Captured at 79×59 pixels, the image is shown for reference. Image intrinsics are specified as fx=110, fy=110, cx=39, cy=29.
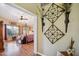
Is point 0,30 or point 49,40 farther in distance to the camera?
point 49,40

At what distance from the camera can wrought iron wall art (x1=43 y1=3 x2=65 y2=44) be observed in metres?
1.40

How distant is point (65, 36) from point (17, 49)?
2.04 feet

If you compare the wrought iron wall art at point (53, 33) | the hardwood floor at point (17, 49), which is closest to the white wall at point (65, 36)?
the wrought iron wall art at point (53, 33)

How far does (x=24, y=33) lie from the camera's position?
137cm

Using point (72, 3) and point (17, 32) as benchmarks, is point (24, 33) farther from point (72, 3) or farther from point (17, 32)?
point (72, 3)

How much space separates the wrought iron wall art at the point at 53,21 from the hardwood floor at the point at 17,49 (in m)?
0.26

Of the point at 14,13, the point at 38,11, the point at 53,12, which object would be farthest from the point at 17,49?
the point at 53,12

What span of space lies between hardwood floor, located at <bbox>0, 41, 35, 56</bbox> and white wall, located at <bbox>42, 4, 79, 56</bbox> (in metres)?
0.18

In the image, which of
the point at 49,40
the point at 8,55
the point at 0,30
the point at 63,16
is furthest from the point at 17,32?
the point at 63,16

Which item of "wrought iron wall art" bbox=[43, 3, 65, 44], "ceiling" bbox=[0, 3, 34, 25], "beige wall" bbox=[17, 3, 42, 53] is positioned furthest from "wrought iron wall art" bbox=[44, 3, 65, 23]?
"ceiling" bbox=[0, 3, 34, 25]

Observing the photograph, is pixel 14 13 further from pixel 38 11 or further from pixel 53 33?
pixel 53 33

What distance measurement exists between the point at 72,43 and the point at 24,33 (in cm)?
62

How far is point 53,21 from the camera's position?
55.6 inches

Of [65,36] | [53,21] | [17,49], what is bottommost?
[17,49]
